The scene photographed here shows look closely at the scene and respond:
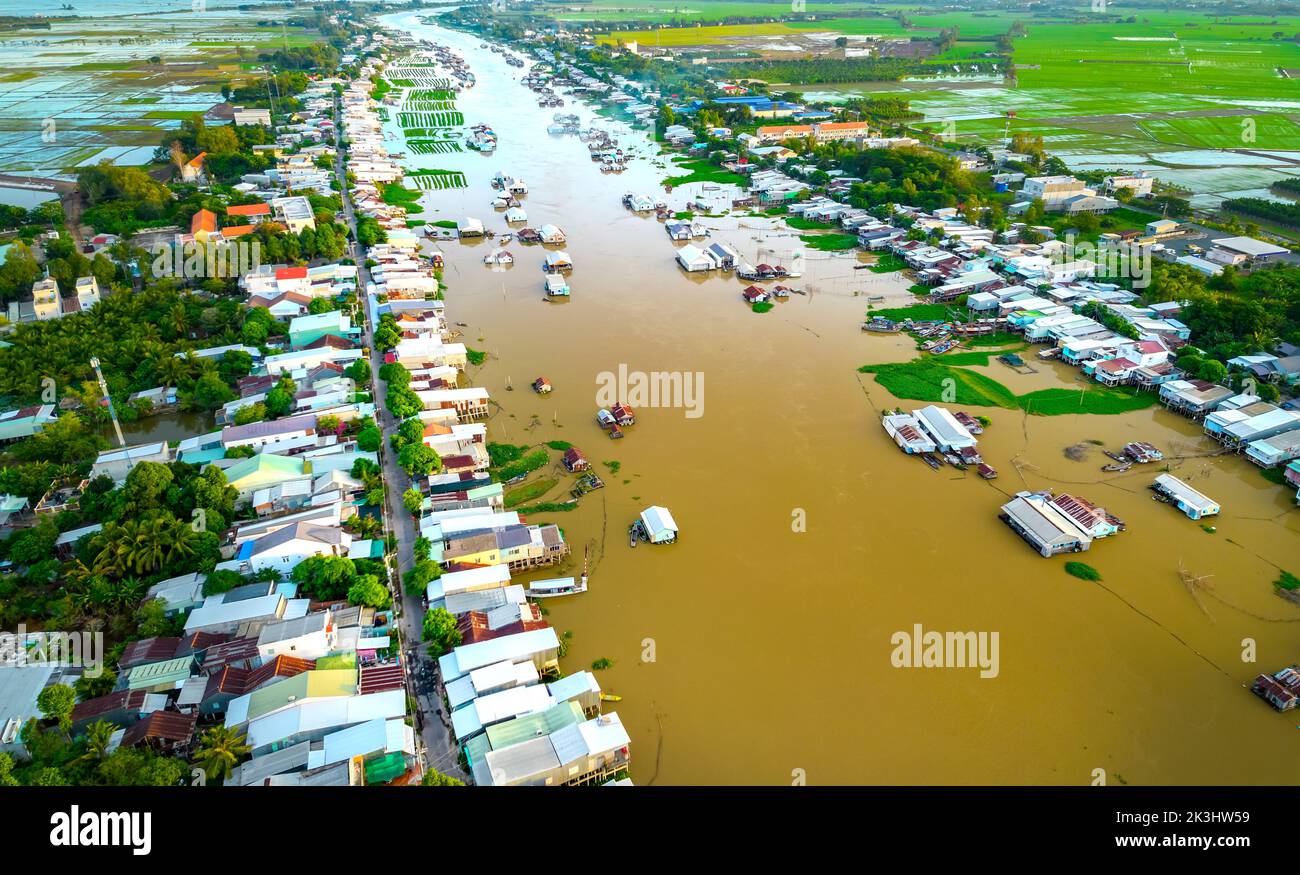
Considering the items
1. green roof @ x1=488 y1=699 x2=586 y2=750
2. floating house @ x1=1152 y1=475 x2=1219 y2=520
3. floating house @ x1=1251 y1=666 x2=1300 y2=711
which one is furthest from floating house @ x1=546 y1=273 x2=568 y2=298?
floating house @ x1=1251 y1=666 x2=1300 y2=711

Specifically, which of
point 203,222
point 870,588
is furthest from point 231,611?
point 203,222

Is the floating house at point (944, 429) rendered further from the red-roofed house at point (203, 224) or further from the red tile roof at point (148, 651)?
the red-roofed house at point (203, 224)

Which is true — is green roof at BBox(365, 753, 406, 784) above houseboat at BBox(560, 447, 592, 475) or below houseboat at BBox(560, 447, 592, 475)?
Answer: below

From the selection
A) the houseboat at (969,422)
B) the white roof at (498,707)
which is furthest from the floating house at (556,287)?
the white roof at (498,707)

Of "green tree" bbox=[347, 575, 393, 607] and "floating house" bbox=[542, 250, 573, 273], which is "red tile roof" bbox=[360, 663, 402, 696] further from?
"floating house" bbox=[542, 250, 573, 273]

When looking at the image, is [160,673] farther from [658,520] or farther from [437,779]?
[658,520]

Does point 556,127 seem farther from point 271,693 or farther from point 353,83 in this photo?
point 271,693
